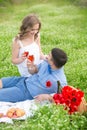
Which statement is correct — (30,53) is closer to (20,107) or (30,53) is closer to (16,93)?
(16,93)

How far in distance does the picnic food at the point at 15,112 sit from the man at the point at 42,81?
0.91 meters

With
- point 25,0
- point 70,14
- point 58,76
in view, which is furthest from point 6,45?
point 25,0

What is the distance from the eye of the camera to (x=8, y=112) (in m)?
10.0

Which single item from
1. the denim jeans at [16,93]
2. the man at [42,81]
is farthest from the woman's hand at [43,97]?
the denim jeans at [16,93]

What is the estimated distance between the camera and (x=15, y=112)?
9969 millimetres

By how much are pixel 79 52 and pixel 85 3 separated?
23.1 metres

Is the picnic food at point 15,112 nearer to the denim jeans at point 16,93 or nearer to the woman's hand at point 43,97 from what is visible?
the woman's hand at point 43,97

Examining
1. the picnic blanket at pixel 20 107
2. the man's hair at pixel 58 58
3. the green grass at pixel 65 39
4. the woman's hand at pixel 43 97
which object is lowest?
the green grass at pixel 65 39

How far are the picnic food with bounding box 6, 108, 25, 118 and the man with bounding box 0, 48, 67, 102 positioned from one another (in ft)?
3.00

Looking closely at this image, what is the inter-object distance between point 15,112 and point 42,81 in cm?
123

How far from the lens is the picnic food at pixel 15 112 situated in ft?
32.2

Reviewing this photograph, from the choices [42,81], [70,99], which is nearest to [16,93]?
[42,81]

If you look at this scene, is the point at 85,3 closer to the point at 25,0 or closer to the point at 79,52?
the point at 25,0

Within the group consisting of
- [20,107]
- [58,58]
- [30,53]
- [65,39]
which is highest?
[58,58]
